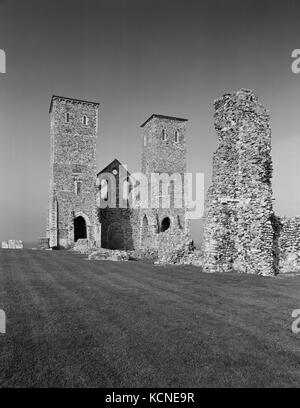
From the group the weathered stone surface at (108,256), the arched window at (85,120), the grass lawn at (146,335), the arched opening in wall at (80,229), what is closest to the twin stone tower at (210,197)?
the arched opening in wall at (80,229)

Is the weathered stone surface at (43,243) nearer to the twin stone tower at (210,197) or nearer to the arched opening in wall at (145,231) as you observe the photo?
the twin stone tower at (210,197)

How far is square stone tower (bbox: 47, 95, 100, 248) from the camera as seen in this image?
31641mm

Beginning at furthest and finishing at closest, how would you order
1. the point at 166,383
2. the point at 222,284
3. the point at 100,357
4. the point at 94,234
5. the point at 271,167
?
the point at 94,234, the point at 271,167, the point at 222,284, the point at 100,357, the point at 166,383

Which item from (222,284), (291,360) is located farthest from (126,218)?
(291,360)

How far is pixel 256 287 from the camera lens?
1075cm

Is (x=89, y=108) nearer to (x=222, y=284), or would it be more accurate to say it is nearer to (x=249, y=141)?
(x=249, y=141)

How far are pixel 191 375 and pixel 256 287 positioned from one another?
6830 mm

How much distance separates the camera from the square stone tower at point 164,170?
37062 mm

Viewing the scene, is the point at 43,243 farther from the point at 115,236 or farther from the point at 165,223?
the point at 165,223

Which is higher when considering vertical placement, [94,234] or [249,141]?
[249,141]

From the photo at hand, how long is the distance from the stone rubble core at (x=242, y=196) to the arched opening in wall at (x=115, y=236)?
21.1 m
